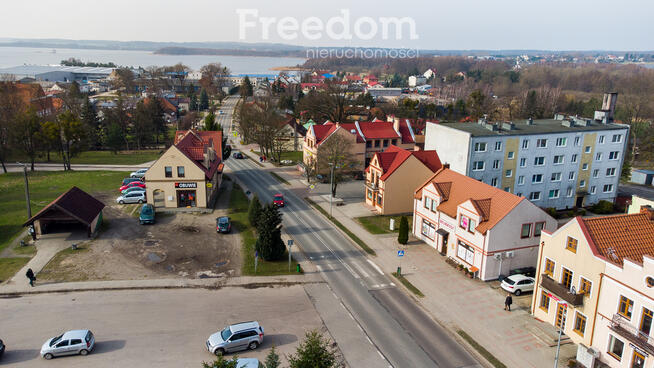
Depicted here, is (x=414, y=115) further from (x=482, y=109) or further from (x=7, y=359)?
(x=7, y=359)

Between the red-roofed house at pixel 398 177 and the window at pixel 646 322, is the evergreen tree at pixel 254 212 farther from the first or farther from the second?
the window at pixel 646 322

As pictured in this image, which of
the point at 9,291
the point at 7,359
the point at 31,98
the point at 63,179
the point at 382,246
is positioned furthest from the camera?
the point at 31,98

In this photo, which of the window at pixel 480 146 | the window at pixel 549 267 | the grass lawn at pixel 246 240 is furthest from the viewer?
the window at pixel 480 146

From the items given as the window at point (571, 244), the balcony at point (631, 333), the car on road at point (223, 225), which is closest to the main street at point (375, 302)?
the car on road at point (223, 225)

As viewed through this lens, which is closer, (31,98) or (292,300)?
(292,300)

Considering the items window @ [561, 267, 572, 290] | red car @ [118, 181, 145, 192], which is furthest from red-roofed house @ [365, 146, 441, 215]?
red car @ [118, 181, 145, 192]

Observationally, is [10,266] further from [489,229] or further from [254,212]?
[489,229]

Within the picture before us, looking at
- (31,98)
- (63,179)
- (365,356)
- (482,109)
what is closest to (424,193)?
(365,356)
